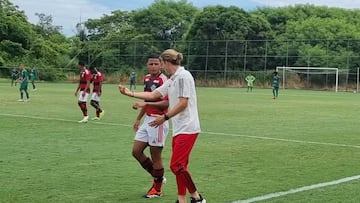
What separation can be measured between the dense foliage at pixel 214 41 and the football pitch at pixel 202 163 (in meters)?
50.6

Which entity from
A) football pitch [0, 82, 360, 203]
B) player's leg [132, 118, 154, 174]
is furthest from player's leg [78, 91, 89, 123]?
player's leg [132, 118, 154, 174]

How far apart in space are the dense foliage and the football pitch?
166 ft

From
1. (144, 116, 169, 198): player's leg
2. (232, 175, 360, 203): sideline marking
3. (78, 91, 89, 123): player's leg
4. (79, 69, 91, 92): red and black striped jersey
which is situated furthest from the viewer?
(79, 69, 91, 92): red and black striped jersey

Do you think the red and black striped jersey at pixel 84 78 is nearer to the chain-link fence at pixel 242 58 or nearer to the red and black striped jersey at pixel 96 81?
the red and black striped jersey at pixel 96 81

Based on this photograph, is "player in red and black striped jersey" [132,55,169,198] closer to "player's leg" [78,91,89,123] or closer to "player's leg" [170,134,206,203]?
"player's leg" [170,134,206,203]

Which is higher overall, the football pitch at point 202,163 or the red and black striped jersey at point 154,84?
the red and black striped jersey at point 154,84

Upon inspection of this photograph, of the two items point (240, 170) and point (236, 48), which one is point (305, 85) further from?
point (240, 170)

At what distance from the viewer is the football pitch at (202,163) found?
8.16 metres

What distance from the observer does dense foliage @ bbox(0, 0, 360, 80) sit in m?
68.8

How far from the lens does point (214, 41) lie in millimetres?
71125

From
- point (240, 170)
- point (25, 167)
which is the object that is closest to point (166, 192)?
point (240, 170)

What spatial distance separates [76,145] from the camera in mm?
12938

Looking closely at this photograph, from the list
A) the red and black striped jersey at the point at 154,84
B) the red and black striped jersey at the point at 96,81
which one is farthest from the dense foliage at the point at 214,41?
the red and black striped jersey at the point at 154,84

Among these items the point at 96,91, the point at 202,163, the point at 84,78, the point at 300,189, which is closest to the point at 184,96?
the point at 300,189
